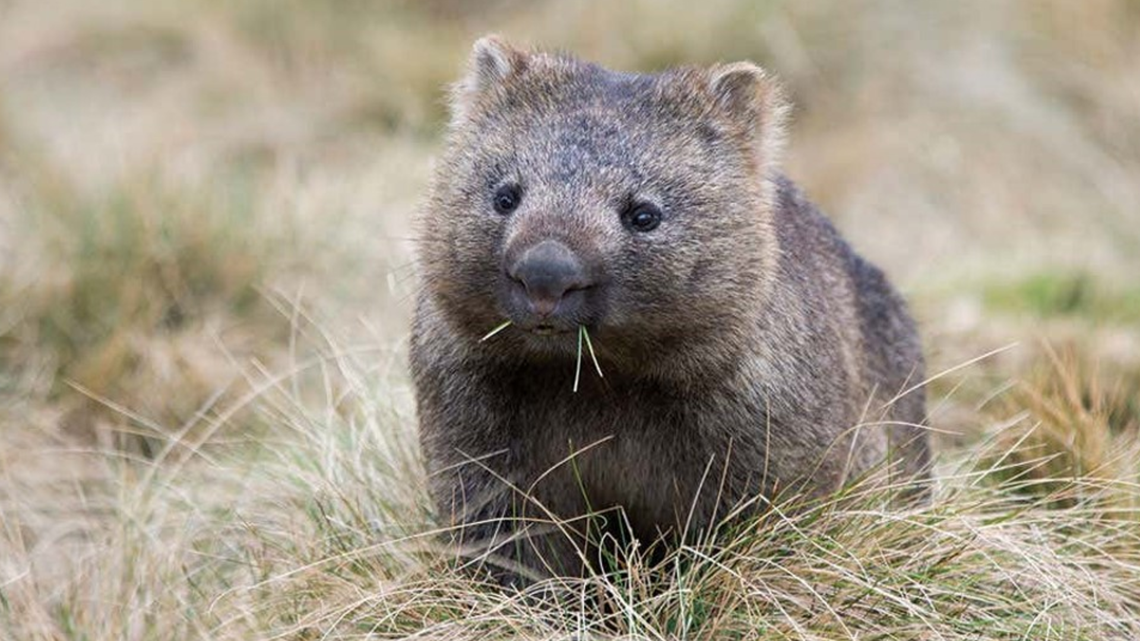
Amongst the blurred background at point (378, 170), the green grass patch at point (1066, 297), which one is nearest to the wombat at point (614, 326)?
the blurred background at point (378, 170)

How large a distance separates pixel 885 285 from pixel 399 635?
259 centimetres

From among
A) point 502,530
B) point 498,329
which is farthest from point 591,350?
point 502,530

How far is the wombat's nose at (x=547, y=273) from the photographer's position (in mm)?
4555

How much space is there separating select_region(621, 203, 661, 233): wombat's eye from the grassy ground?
0.92 m

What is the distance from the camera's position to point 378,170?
10.3m

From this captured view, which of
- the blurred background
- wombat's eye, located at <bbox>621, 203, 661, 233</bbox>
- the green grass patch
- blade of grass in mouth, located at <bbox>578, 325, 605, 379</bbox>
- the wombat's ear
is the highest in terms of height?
the wombat's ear

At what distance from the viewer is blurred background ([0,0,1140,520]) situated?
7723 mm

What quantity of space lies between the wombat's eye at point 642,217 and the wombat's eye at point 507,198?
0.96 feet

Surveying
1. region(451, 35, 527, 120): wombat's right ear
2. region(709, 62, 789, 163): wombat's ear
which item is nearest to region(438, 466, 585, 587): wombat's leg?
region(451, 35, 527, 120): wombat's right ear

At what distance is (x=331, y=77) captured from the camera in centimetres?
1262

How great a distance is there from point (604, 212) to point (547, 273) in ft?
1.16

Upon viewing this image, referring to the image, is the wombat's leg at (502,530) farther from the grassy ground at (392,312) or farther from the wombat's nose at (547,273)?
the wombat's nose at (547,273)

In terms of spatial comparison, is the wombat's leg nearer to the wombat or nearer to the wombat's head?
the wombat

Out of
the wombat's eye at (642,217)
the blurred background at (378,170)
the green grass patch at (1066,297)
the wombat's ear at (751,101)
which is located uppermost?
the wombat's ear at (751,101)
